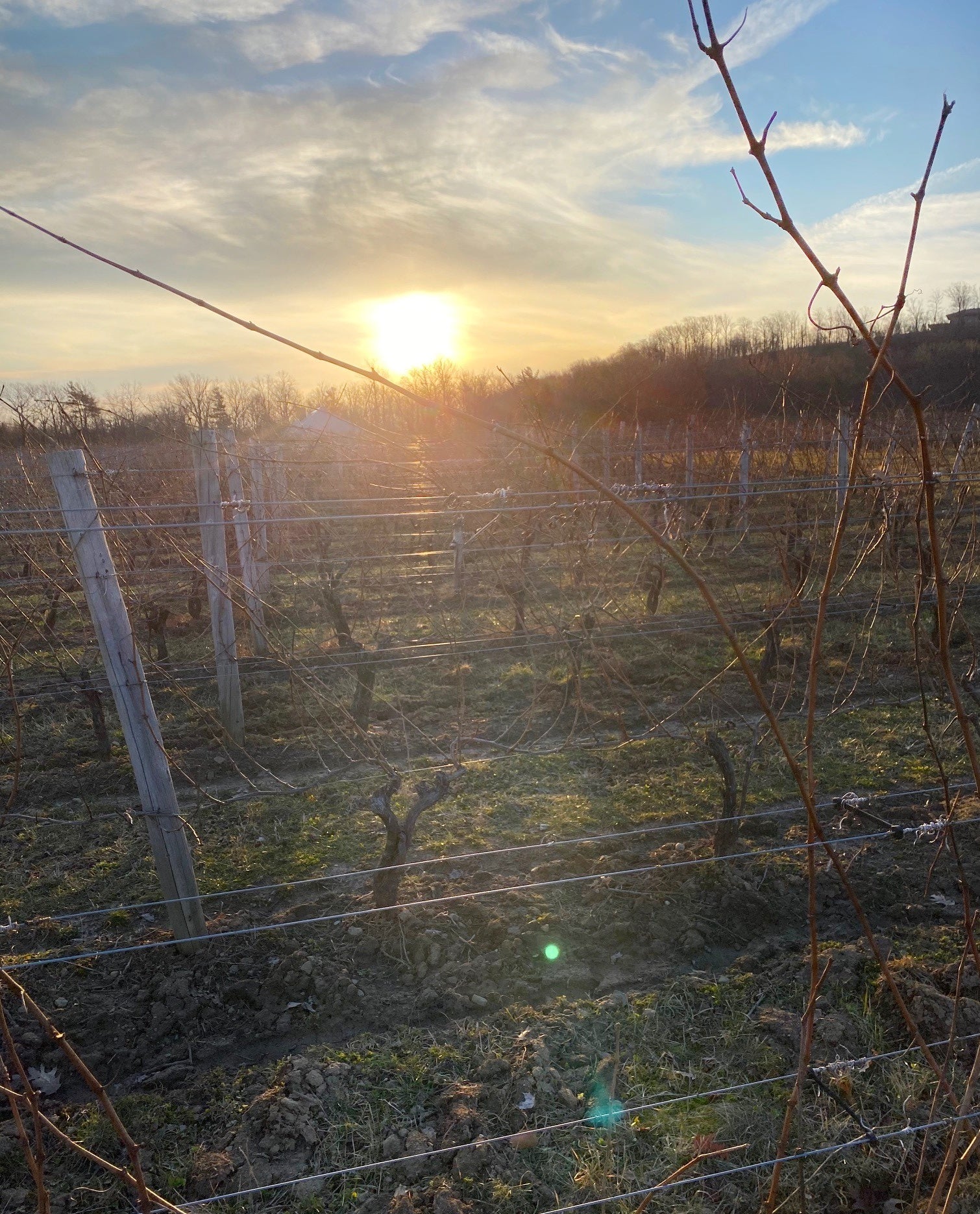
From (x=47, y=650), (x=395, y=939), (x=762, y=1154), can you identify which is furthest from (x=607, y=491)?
(x=47, y=650)

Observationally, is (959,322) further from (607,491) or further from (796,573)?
(607,491)

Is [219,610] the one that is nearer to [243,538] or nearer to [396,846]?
[243,538]

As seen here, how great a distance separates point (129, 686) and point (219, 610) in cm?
242

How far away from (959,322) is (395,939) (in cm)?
3683

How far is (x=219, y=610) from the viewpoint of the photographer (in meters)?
5.03

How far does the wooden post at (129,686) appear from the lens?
8.39 ft

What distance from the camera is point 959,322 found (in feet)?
106

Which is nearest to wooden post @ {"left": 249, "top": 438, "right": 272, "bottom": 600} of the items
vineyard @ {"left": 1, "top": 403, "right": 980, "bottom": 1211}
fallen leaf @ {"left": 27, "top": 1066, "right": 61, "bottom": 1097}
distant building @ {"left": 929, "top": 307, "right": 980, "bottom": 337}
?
vineyard @ {"left": 1, "top": 403, "right": 980, "bottom": 1211}

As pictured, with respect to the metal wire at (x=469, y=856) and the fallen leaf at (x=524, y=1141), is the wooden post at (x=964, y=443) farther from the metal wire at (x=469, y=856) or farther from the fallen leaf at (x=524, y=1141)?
the fallen leaf at (x=524, y=1141)

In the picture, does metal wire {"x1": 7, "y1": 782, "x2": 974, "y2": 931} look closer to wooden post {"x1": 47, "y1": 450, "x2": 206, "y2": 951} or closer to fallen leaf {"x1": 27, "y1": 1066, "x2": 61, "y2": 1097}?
wooden post {"x1": 47, "y1": 450, "x2": 206, "y2": 951}

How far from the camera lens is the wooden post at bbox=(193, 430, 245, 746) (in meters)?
4.86

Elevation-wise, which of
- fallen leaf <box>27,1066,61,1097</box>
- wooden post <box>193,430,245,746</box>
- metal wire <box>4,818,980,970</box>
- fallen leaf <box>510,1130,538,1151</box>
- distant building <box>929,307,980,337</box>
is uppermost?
distant building <box>929,307,980,337</box>

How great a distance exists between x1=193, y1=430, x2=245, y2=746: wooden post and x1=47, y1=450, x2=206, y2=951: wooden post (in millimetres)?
1961

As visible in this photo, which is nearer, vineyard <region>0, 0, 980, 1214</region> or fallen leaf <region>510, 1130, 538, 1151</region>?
vineyard <region>0, 0, 980, 1214</region>
